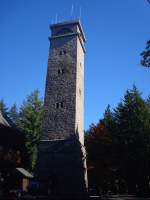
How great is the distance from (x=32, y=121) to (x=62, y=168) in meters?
19.9

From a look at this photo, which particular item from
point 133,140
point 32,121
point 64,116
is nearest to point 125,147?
point 133,140

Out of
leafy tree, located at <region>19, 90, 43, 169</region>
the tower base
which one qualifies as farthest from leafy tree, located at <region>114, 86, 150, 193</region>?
leafy tree, located at <region>19, 90, 43, 169</region>

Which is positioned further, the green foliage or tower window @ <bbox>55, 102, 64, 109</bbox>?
the green foliage

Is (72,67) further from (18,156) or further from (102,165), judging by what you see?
(102,165)

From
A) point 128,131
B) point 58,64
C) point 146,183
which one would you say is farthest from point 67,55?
point 146,183

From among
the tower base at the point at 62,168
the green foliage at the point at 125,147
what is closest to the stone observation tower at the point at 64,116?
the tower base at the point at 62,168

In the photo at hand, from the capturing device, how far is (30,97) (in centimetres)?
4903

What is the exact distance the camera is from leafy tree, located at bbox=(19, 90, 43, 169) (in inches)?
1765

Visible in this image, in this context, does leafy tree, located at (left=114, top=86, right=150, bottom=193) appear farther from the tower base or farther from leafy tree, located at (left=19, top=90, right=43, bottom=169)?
leafy tree, located at (left=19, top=90, right=43, bottom=169)

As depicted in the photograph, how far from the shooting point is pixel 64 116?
31141 mm

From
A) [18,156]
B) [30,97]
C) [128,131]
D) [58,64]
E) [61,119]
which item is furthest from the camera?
[30,97]

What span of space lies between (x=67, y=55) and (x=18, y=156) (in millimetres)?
14291

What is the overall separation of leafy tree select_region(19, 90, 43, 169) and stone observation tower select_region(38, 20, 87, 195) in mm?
14658

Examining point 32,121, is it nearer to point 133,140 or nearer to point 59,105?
point 59,105
